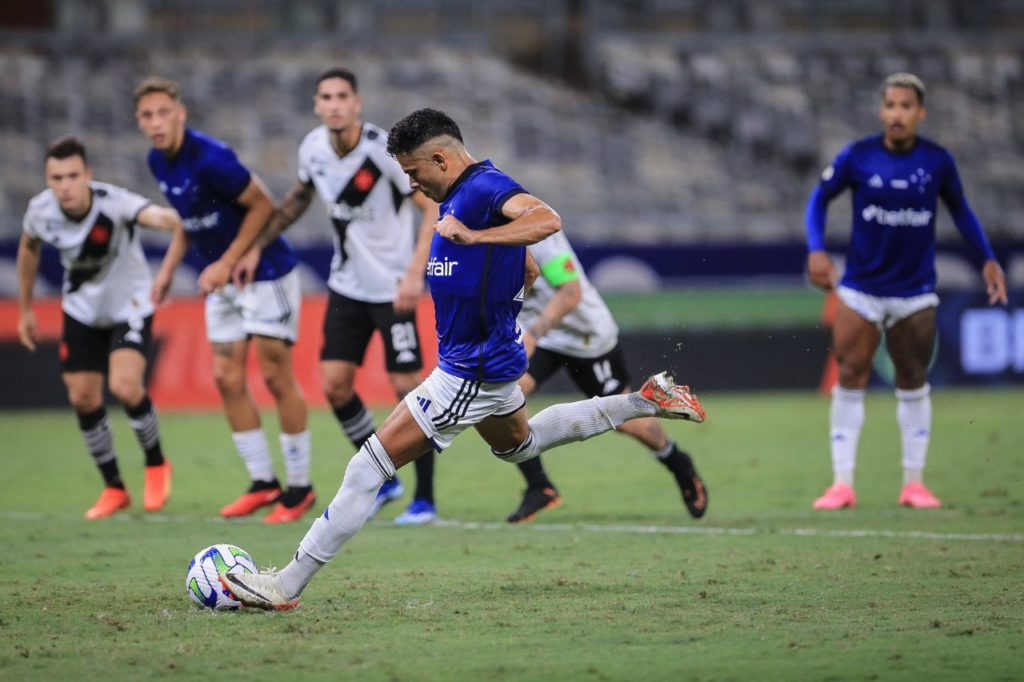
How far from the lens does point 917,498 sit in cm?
999

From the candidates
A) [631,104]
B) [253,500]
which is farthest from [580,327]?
[631,104]

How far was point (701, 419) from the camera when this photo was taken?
725 cm

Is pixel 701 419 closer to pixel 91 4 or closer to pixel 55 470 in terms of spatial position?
pixel 55 470

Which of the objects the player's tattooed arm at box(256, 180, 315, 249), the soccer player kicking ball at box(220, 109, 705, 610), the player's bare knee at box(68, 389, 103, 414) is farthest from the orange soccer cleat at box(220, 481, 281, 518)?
the soccer player kicking ball at box(220, 109, 705, 610)

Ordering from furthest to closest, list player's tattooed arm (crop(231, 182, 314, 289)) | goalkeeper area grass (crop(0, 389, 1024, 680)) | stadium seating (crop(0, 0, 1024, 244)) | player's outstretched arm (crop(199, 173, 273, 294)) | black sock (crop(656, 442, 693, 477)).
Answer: stadium seating (crop(0, 0, 1024, 244))
player's tattooed arm (crop(231, 182, 314, 289))
player's outstretched arm (crop(199, 173, 273, 294))
black sock (crop(656, 442, 693, 477))
goalkeeper area grass (crop(0, 389, 1024, 680))

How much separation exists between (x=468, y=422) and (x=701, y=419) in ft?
3.99

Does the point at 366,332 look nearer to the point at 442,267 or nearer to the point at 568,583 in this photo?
the point at 568,583

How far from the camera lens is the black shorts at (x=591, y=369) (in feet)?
31.8

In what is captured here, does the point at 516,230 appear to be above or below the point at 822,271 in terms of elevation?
above

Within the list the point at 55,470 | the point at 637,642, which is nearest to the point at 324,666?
the point at 637,642

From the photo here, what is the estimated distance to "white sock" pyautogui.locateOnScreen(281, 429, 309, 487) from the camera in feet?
32.6

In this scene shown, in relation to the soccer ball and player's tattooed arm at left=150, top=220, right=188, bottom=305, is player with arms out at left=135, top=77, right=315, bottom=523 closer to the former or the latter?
player's tattooed arm at left=150, top=220, right=188, bottom=305

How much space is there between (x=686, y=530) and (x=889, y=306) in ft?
6.86

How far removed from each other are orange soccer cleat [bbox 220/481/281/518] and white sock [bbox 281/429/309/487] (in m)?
0.21
